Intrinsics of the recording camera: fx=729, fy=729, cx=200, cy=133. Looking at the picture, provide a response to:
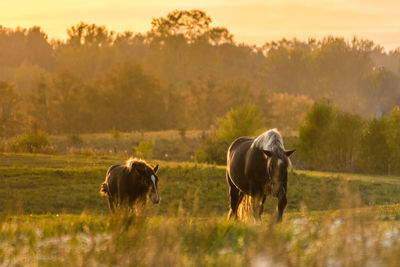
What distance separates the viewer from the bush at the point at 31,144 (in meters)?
48.0

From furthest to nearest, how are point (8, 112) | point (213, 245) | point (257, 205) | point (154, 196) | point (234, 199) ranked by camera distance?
point (8, 112), point (234, 199), point (154, 196), point (257, 205), point (213, 245)

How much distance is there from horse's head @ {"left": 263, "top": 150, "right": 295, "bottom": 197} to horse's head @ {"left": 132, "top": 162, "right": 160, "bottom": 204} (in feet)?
8.07

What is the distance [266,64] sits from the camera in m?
136

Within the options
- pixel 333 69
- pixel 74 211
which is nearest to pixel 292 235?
pixel 74 211

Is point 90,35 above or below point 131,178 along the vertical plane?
above

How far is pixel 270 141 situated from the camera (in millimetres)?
13695

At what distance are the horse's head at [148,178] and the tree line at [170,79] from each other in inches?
2215

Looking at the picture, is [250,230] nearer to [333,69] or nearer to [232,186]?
[232,186]

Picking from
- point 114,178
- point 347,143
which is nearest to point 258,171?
point 114,178

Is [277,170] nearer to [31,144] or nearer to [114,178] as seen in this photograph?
[114,178]

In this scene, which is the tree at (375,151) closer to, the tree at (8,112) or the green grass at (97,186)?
the green grass at (97,186)

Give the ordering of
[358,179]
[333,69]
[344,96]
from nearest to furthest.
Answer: [358,179]
[344,96]
[333,69]

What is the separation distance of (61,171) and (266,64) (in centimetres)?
10328

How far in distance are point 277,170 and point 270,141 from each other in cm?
77
